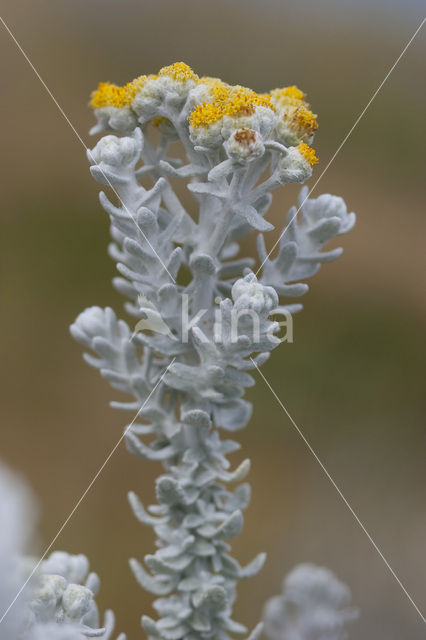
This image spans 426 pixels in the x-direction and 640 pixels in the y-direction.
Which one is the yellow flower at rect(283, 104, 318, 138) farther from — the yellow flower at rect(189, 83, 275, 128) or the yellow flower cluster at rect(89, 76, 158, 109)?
the yellow flower cluster at rect(89, 76, 158, 109)

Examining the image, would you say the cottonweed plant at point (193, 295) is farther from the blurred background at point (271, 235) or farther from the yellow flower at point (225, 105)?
the blurred background at point (271, 235)

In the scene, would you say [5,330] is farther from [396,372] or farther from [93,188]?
[396,372]

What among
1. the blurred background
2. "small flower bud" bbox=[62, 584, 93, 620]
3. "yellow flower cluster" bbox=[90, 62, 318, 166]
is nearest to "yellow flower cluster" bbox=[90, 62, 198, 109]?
"yellow flower cluster" bbox=[90, 62, 318, 166]

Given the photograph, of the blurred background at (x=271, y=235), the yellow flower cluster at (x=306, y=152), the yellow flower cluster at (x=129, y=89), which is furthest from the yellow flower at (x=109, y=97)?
the blurred background at (x=271, y=235)

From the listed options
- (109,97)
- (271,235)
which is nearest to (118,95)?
(109,97)

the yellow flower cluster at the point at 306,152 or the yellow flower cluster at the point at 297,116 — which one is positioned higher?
the yellow flower cluster at the point at 297,116

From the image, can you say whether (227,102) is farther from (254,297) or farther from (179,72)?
(254,297)
